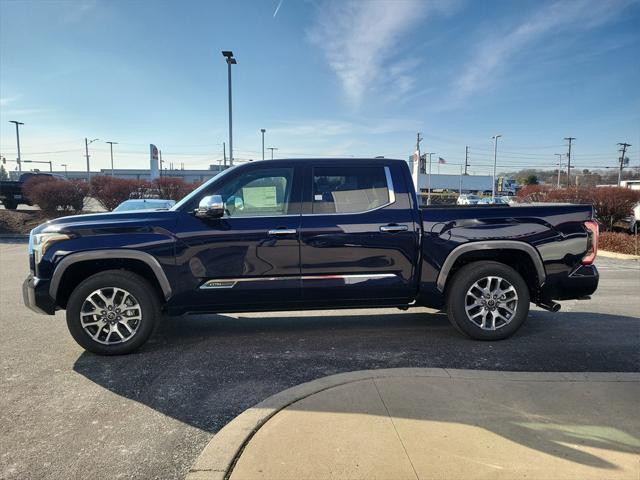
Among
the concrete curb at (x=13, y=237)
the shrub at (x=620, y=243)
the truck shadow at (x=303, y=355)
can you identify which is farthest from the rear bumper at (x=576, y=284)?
the concrete curb at (x=13, y=237)

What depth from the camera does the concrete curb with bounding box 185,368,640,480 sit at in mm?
2641

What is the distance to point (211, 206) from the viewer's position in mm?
4289

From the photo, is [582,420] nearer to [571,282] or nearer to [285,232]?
[571,282]

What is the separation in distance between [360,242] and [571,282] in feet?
7.68

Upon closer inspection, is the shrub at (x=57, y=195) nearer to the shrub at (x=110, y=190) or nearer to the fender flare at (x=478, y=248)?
the shrub at (x=110, y=190)

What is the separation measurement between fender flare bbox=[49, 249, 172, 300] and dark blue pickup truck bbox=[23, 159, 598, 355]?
0.4 inches

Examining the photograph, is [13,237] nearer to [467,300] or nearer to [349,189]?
[349,189]

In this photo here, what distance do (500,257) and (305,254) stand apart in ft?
7.24

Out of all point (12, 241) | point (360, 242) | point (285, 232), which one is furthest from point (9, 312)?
point (12, 241)

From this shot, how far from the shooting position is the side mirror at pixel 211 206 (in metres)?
4.30

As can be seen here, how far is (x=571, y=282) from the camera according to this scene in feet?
16.0

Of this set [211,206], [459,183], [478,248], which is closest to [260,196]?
[211,206]

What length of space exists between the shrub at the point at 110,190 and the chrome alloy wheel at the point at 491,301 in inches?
776

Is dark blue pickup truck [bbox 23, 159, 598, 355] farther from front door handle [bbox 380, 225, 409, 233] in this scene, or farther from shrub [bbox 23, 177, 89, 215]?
shrub [bbox 23, 177, 89, 215]
